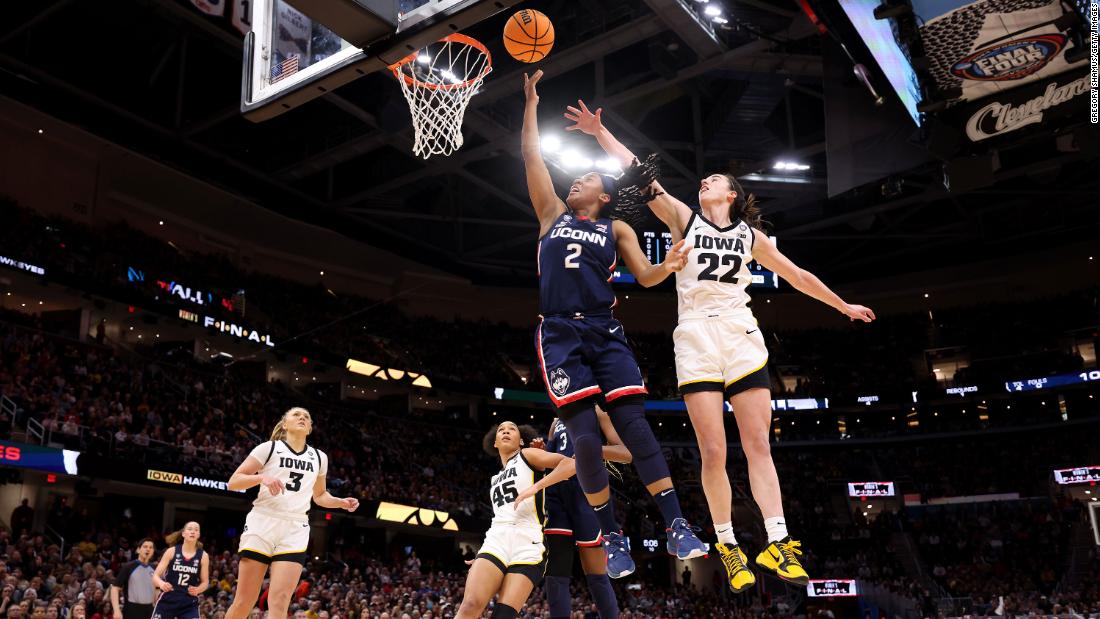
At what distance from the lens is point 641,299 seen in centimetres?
4644

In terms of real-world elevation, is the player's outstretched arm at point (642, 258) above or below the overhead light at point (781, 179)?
below

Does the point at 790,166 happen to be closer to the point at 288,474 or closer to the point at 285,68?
the point at 285,68

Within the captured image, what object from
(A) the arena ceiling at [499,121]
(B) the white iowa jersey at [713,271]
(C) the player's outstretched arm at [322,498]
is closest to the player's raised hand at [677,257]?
(B) the white iowa jersey at [713,271]

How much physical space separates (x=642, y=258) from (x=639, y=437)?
1.12m

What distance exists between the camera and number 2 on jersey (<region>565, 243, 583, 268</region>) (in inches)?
228

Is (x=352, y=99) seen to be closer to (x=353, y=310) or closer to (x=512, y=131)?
(x=512, y=131)

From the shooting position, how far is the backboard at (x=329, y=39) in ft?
25.2

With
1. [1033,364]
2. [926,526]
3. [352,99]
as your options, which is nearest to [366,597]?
[352,99]

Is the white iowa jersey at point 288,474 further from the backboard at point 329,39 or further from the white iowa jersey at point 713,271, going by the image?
the white iowa jersey at point 713,271

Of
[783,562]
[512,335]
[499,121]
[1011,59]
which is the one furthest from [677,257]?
[512,335]

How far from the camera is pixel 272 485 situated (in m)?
7.84

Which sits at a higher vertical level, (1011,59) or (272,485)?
(1011,59)

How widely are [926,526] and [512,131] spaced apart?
918 inches

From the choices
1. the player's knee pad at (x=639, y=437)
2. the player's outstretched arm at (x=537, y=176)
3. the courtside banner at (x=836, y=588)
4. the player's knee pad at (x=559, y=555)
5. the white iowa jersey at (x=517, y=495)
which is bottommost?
the courtside banner at (x=836, y=588)
